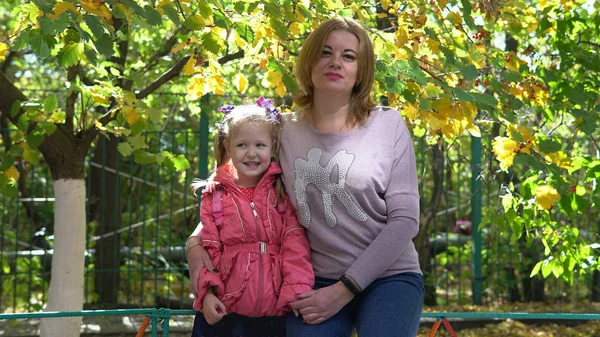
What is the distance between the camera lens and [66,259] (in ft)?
18.3

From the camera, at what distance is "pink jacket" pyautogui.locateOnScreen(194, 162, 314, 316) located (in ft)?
9.94

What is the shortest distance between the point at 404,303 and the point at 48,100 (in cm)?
276

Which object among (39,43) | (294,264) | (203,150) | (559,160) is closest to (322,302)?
(294,264)

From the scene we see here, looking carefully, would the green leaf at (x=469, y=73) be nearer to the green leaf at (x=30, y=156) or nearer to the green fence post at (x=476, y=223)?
the green leaf at (x=30, y=156)

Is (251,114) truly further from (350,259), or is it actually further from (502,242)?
(502,242)

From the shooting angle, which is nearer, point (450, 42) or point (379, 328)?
point (379, 328)

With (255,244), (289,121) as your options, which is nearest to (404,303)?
(255,244)

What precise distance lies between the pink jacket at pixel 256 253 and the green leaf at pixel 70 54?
40.1 inches

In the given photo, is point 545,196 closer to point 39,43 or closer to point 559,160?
point 559,160

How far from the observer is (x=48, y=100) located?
480cm

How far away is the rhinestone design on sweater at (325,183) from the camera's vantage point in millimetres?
3029

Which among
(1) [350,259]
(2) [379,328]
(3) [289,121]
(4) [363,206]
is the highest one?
(3) [289,121]

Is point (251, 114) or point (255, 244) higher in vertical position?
point (251, 114)

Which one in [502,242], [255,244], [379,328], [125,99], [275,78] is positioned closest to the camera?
[379,328]
